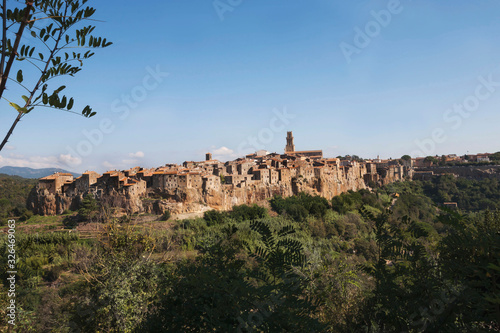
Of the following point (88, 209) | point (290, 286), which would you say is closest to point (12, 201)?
point (88, 209)

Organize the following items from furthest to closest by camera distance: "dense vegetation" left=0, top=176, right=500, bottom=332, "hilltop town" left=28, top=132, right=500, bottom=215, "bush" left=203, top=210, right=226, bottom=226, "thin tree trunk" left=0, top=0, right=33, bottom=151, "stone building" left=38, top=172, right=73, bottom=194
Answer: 1. "stone building" left=38, top=172, right=73, bottom=194
2. "hilltop town" left=28, top=132, right=500, bottom=215
3. "bush" left=203, top=210, right=226, bottom=226
4. "dense vegetation" left=0, top=176, right=500, bottom=332
5. "thin tree trunk" left=0, top=0, right=33, bottom=151

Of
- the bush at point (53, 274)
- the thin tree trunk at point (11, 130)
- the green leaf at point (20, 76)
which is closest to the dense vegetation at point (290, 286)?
the thin tree trunk at point (11, 130)

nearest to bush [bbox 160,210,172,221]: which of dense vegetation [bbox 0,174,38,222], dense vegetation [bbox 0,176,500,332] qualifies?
dense vegetation [bbox 0,176,500,332]

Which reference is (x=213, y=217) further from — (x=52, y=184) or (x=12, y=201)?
(x=12, y=201)

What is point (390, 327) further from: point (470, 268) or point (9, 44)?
point (9, 44)

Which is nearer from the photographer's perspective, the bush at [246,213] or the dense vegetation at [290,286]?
the dense vegetation at [290,286]

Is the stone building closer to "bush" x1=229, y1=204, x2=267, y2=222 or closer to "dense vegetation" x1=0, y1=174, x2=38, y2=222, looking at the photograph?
"dense vegetation" x1=0, y1=174, x2=38, y2=222

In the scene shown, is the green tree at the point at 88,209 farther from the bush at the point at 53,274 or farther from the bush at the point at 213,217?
the bush at the point at 213,217

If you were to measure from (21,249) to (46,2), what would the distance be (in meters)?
25.3

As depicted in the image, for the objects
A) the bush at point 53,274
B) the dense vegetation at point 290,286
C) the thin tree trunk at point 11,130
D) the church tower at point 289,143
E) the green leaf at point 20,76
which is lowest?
the bush at point 53,274

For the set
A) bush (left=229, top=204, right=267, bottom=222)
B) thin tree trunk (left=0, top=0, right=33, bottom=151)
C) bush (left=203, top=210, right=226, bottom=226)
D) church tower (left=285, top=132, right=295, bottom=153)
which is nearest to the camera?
thin tree trunk (left=0, top=0, right=33, bottom=151)

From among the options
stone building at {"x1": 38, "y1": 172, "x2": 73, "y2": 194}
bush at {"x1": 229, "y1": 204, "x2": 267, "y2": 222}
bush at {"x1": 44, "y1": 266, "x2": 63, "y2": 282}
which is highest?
stone building at {"x1": 38, "y1": 172, "x2": 73, "y2": 194}

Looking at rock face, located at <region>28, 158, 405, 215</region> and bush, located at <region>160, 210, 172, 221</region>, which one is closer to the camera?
bush, located at <region>160, 210, 172, 221</region>

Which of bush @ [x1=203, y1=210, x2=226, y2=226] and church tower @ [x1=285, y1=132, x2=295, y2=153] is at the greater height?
church tower @ [x1=285, y1=132, x2=295, y2=153]
